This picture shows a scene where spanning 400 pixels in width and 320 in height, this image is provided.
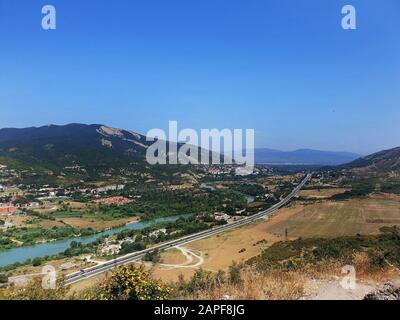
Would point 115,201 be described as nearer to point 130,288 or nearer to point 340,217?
point 340,217

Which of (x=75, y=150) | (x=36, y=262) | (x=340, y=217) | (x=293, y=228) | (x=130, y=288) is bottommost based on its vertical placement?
(x=36, y=262)

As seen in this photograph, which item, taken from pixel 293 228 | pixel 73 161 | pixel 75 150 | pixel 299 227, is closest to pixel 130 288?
pixel 293 228

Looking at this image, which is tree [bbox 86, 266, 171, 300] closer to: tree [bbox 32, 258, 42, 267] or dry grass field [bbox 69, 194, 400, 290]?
dry grass field [bbox 69, 194, 400, 290]

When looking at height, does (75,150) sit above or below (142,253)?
above

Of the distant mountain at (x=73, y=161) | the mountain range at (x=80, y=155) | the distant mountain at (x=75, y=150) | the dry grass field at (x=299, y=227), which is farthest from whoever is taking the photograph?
the distant mountain at (x=75, y=150)

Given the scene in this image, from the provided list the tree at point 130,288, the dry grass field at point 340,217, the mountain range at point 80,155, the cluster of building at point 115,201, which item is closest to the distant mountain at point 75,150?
the mountain range at point 80,155

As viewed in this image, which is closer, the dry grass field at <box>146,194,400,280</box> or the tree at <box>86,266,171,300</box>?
the tree at <box>86,266,171,300</box>

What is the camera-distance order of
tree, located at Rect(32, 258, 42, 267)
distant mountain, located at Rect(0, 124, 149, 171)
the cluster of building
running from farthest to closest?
distant mountain, located at Rect(0, 124, 149, 171), the cluster of building, tree, located at Rect(32, 258, 42, 267)

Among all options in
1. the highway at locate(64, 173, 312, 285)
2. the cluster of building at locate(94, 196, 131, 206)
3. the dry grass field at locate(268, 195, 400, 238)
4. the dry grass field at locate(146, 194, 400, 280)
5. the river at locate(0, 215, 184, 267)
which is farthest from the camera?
the cluster of building at locate(94, 196, 131, 206)

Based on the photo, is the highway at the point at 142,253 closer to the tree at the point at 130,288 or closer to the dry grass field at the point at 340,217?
the dry grass field at the point at 340,217

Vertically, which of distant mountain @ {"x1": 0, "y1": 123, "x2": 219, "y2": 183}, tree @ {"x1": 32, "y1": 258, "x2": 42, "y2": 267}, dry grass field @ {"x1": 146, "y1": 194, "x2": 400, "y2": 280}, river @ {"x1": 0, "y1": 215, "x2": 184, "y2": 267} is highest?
distant mountain @ {"x1": 0, "y1": 123, "x2": 219, "y2": 183}

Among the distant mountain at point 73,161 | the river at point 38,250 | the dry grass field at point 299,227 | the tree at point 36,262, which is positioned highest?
the distant mountain at point 73,161

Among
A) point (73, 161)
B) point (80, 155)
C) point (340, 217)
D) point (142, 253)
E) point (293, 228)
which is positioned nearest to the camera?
point (142, 253)

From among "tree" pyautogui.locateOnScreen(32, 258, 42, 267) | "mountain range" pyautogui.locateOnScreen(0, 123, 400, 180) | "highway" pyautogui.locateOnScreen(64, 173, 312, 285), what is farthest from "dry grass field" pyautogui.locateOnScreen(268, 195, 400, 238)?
"mountain range" pyautogui.locateOnScreen(0, 123, 400, 180)
